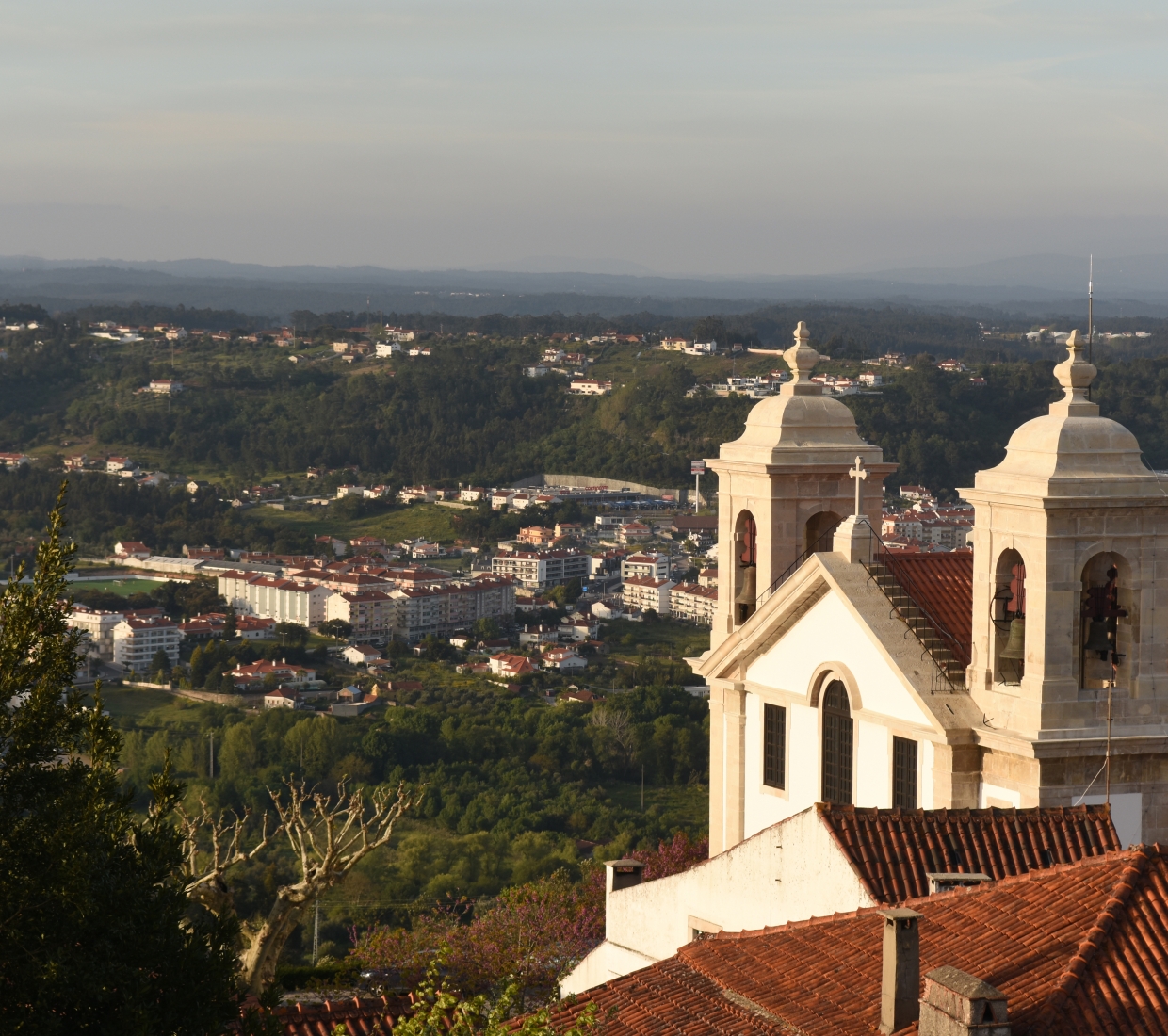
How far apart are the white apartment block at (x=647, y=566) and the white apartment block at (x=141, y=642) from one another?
2664 centimetres

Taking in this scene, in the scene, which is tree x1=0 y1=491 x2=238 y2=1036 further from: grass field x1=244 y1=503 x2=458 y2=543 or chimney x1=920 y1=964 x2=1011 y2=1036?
grass field x1=244 y1=503 x2=458 y2=543

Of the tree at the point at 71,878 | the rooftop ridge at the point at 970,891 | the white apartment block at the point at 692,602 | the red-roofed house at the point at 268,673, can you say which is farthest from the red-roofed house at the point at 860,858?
the white apartment block at the point at 692,602

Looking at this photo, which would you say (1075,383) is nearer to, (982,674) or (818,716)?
(982,674)

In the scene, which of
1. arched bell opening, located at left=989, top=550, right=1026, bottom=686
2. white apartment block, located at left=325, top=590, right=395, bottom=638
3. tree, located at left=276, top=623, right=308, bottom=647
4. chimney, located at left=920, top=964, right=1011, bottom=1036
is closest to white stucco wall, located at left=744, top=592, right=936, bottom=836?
arched bell opening, located at left=989, top=550, right=1026, bottom=686

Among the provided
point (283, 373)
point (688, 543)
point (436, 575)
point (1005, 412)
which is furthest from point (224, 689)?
point (283, 373)

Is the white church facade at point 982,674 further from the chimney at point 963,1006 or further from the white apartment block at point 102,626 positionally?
the white apartment block at point 102,626

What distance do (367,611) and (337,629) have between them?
167 centimetres

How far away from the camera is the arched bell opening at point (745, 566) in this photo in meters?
15.5

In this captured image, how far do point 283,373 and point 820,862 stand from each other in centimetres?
15693

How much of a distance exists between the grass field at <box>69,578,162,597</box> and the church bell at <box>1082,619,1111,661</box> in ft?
306

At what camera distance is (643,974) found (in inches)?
379

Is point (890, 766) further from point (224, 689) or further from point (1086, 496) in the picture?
point (224, 689)

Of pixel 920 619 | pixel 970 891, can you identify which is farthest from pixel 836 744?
pixel 970 891

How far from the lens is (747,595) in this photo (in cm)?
1558
